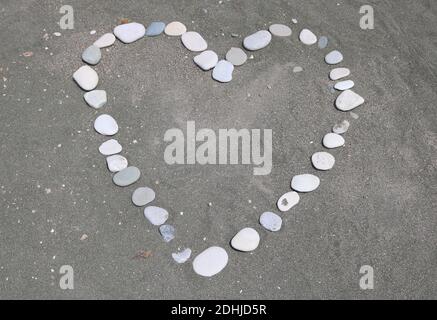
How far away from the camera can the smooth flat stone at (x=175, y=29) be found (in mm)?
2318

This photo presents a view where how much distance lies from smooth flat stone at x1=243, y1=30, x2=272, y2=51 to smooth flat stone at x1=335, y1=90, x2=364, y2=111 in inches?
13.7

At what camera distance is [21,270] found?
1.89 metres

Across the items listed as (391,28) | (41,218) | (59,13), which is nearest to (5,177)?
(41,218)

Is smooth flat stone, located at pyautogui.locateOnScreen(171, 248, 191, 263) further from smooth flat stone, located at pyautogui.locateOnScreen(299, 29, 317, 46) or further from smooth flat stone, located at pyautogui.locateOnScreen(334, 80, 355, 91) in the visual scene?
smooth flat stone, located at pyautogui.locateOnScreen(299, 29, 317, 46)

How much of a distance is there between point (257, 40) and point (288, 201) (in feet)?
2.14

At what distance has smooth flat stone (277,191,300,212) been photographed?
6.55 ft

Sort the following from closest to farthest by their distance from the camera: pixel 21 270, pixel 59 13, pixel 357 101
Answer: pixel 21 270, pixel 357 101, pixel 59 13

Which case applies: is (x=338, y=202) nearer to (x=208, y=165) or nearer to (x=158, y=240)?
(x=208, y=165)

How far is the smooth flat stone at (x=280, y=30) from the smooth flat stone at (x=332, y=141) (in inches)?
18.0

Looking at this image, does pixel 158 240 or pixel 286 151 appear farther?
pixel 286 151

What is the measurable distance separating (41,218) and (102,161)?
271mm

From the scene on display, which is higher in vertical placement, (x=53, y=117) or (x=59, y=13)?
(x=59, y=13)

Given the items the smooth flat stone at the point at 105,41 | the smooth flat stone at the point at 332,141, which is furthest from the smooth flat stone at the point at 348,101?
the smooth flat stone at the point at 105,41

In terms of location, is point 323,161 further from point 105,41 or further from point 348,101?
point 105,41
